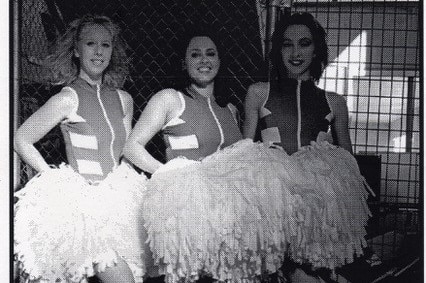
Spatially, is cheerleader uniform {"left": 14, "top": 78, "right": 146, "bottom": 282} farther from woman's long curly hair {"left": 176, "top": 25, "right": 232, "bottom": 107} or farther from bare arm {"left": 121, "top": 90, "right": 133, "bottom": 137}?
woman's long curly hair {"left": 176, "top": 25, "right": 232, "bottom": 107}

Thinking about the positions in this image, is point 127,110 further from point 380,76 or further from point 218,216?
point 380,76

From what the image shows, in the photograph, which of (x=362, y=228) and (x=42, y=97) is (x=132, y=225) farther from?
(x=362, y=228)

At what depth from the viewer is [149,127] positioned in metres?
1.05

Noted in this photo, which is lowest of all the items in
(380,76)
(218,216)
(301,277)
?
(301,277)

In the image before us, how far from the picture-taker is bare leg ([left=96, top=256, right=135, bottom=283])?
1.04 meters

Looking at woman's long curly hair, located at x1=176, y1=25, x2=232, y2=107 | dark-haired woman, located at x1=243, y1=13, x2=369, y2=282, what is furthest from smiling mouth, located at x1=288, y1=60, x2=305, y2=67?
woman's long curly hair, located at x1=176, y1=25, x2=232, y2=107

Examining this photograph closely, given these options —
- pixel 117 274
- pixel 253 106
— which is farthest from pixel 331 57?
pixel 117 274

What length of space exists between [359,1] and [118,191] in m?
0.57

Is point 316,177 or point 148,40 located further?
point 148,40

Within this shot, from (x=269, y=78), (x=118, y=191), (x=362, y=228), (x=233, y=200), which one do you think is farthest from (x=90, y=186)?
(x=362, y=228)

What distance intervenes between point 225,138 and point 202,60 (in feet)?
0.50

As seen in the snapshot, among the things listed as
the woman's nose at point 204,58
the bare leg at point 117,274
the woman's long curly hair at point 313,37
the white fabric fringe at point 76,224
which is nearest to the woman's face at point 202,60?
the woman's nose at point 204,58

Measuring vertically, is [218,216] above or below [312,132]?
below

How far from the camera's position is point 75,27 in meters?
1.11
